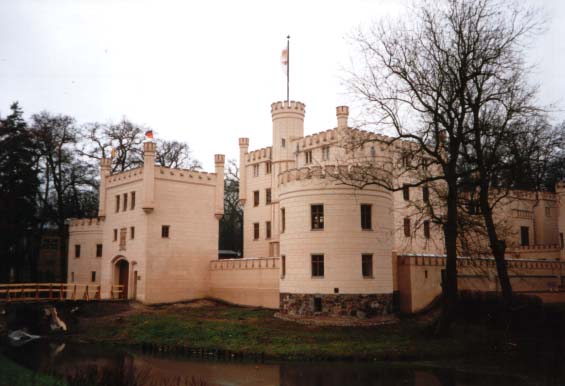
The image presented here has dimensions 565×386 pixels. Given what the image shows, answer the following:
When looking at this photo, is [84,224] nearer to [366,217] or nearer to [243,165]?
[243,165]

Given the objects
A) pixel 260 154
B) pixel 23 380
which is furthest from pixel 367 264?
pixel 260 154

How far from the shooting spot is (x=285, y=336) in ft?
77.4

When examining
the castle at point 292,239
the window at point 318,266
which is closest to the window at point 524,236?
the castle at point 292,239

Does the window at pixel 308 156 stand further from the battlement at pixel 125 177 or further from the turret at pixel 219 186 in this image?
the battlement at pixel 125 177

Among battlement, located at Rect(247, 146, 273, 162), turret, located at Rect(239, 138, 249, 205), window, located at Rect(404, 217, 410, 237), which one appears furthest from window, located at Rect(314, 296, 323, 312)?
turret, located at Rect(239, 138, 249, 205)

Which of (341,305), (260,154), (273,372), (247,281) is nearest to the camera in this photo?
(273,372)

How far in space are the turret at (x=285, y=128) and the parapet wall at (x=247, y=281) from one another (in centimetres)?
1044

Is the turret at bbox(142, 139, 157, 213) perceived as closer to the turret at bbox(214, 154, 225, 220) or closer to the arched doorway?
the turret at bbox(214, 154, 225, 220)

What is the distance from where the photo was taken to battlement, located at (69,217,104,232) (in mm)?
43531

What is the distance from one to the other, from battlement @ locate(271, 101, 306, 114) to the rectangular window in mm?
16668

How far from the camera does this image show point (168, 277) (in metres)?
36.0

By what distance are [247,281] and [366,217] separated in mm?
10421

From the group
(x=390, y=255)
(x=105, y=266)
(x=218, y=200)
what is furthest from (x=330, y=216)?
(x=105, y=266)

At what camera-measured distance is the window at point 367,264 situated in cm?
2719
